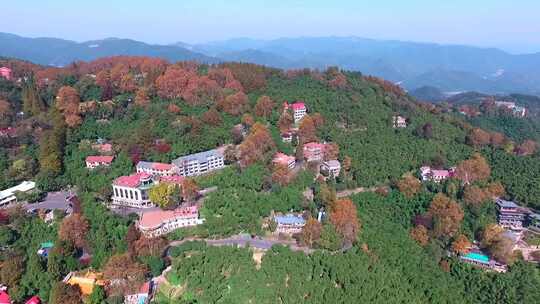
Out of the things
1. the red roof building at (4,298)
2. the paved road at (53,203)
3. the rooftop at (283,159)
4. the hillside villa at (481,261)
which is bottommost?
the hillside villa at (481,261)

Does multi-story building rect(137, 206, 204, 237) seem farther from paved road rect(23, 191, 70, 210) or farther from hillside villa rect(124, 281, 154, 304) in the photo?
paved road rect(23, 191, 70, 210)

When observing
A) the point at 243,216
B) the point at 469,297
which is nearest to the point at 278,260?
the point at 243,216

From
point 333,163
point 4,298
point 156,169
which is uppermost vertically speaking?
point 156,169

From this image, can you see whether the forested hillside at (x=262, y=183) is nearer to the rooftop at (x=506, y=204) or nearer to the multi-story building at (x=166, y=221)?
the multi-story building at (x=166, y=221)

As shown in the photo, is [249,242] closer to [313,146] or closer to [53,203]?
[313,146]

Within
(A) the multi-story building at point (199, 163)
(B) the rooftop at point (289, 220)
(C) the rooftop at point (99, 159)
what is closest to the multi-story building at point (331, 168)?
(B) the rooftop at point (289, 220)

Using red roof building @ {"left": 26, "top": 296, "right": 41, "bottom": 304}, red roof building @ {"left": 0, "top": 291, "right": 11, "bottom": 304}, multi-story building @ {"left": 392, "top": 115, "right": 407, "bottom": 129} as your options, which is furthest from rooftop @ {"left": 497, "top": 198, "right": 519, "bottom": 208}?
red roof building @ {"left": 0, "top": 291, "right": 11, "bottom": 304}

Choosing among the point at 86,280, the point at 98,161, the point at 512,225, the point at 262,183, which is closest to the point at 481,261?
the point at 512,225
